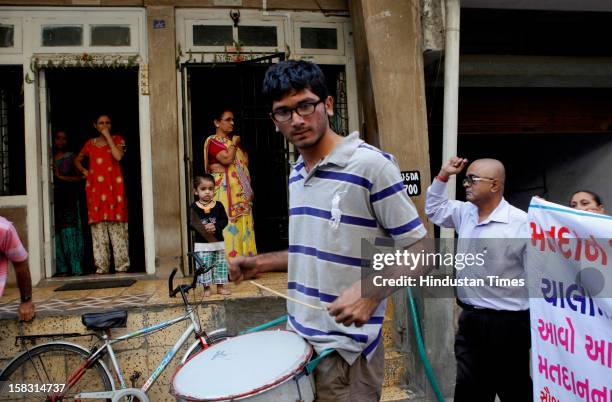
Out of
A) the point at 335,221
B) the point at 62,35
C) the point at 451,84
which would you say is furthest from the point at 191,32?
the point at 335,221

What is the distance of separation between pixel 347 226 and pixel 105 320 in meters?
3.11

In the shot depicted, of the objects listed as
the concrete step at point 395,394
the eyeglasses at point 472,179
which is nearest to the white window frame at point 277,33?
the eyeglasses at point 472,179

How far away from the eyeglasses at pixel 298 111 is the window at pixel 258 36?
5.41 m

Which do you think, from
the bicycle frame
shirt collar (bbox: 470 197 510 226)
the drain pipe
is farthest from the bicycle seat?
the drain pipe

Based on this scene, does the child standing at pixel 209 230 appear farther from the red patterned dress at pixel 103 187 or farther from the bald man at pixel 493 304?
the bald man at pixel 493 304

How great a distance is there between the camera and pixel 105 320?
4375mm

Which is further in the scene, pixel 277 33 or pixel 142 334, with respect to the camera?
pixel 277 33

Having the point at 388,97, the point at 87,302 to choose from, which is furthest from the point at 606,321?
the point at 87,302

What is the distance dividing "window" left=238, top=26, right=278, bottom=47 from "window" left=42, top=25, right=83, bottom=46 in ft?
6.81

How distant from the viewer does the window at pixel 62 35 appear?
6.80 meters

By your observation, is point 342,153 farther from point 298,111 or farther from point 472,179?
point 472,179

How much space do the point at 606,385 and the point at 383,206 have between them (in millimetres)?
1399

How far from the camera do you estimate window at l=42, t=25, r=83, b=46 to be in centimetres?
680

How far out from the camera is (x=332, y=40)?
24.2 feet
